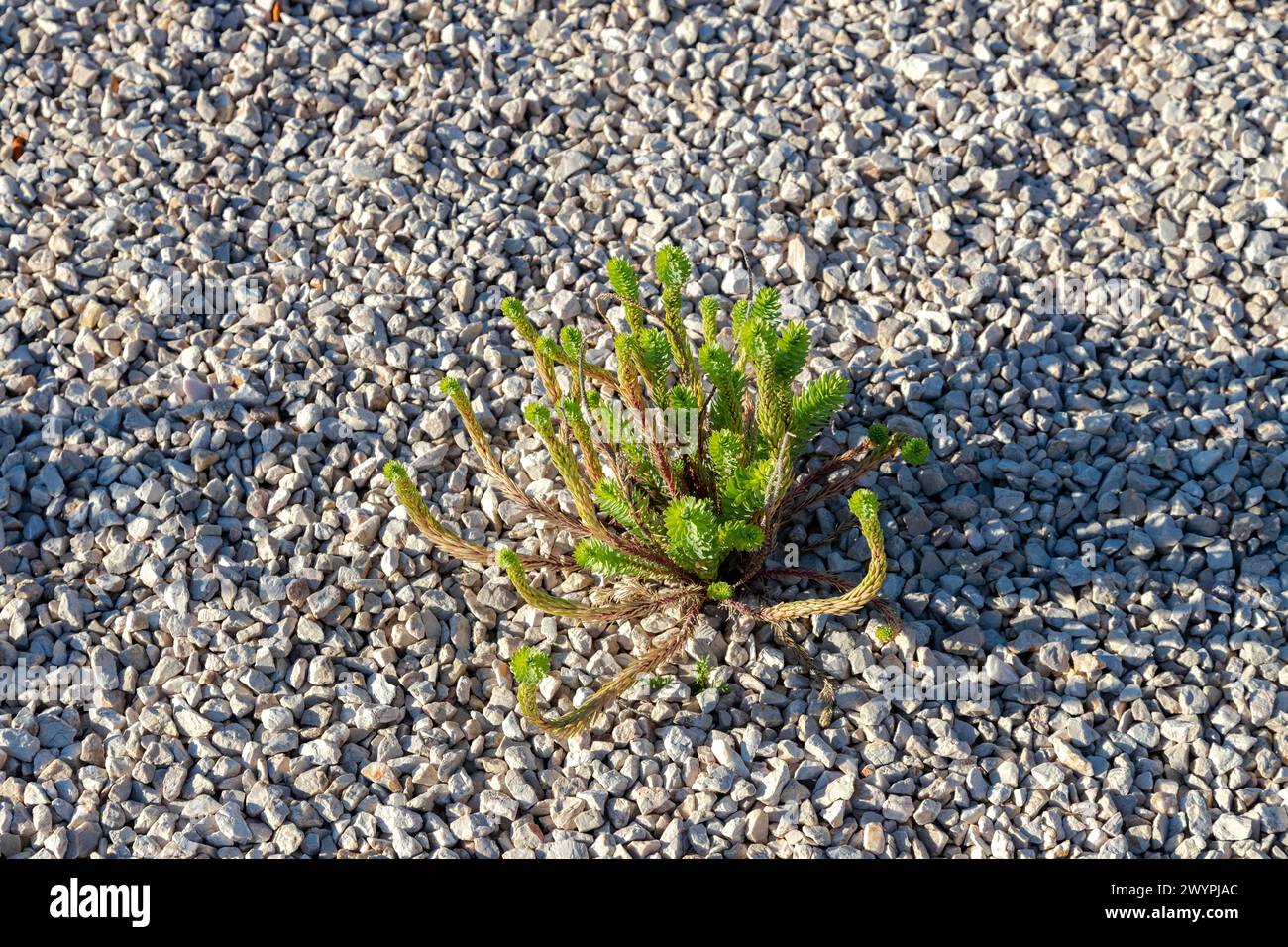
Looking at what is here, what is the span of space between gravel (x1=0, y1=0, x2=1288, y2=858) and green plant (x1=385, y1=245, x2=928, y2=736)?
0.12 meters

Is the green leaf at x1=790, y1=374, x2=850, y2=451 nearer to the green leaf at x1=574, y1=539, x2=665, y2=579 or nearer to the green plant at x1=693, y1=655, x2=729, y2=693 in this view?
the green leaf at x1=574, y1=539, x2=665, y2=579

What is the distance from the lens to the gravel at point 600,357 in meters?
2.79

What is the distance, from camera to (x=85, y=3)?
4297 millimetres

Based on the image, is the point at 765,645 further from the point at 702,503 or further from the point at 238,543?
the point at 238,543

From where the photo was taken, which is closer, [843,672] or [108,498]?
[843,672]

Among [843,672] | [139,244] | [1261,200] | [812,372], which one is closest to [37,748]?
[139,244]

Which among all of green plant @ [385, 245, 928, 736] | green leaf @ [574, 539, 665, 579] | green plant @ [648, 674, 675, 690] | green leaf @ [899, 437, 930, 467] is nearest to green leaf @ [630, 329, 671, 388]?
green plant @ [385, 245, 928, 736]

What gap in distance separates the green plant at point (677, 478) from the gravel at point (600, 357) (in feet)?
0.40

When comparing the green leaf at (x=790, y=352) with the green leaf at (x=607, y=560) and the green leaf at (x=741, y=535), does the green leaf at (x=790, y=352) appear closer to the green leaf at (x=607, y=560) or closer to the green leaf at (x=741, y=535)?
the green leaf at (x=741, y=535)

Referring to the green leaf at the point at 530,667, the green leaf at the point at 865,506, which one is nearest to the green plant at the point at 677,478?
the green leaf at the point at 530,667

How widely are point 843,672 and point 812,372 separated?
0.86m

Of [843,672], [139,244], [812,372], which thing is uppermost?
[139,244]

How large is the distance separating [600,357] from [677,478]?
2.04 ft

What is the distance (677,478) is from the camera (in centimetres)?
291
